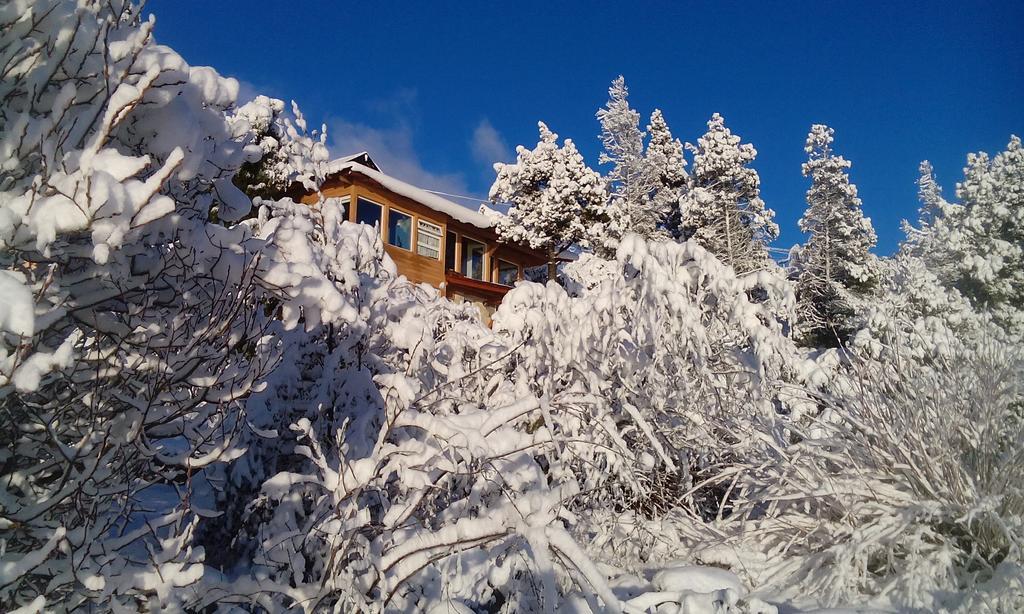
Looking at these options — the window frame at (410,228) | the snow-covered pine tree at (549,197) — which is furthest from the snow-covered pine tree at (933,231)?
the window frame at (410,228)

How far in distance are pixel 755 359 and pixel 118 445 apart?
216 inches

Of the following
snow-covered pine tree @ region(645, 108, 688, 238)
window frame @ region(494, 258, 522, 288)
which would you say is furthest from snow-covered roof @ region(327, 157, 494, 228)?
snow-covered pine tree @ region(645, 108, 688, 238)

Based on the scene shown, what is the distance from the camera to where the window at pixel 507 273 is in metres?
28.4

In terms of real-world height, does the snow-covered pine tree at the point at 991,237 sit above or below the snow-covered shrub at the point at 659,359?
above

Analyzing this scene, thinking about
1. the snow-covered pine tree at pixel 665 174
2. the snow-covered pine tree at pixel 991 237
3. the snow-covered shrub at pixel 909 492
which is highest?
the snow-covered pine tree at pixel 665 174

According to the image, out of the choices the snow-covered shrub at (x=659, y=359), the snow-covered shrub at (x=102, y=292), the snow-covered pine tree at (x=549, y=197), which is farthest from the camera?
the snow-covered pine tree at (x=549, y=197)

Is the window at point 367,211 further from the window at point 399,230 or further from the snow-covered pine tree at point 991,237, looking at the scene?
the snow-covered pine tree at point 991,237

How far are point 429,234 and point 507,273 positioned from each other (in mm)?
6460

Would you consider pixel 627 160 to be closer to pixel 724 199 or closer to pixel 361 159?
pixel 724 199

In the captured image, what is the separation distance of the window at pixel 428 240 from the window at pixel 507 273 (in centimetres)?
519

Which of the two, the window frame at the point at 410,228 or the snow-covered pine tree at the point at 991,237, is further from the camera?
the window frame at the point at 410,228

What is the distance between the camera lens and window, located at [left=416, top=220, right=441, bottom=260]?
74.8 ft

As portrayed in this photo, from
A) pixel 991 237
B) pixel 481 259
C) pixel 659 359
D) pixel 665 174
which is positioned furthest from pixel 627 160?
pixel 659 359

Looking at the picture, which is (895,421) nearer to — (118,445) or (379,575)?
(379,575)
